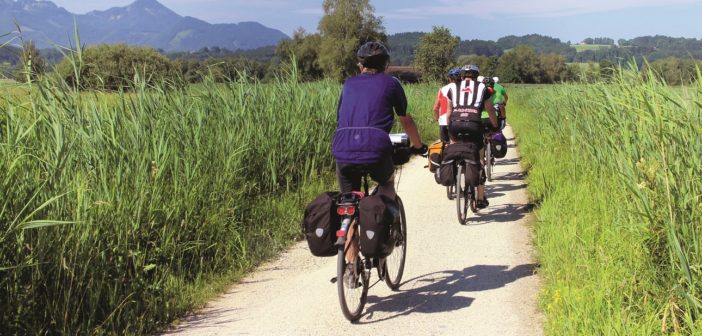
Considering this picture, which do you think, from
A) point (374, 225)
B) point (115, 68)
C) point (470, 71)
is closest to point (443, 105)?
point (470, 71)

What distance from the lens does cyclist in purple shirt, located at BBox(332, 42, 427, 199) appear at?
390cm

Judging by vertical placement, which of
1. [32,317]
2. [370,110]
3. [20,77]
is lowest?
[32,317]

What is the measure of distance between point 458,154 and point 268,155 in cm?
238

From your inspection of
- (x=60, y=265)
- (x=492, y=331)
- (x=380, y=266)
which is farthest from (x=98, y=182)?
(x=492, y=331)

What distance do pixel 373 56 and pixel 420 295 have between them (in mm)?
1951

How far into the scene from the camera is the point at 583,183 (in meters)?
6.15

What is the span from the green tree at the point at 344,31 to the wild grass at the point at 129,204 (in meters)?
75.4

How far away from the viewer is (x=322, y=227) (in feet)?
12.5

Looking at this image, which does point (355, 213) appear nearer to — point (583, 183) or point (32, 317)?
point (32, 317)

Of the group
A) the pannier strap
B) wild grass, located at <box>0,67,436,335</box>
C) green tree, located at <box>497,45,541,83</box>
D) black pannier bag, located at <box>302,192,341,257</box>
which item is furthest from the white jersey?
green tree, located at <box>497,45,541,83</box>

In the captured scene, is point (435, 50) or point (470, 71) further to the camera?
point (435, 50)

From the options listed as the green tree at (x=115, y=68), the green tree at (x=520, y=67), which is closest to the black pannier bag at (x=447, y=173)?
the green tree at (x=115, y=68)

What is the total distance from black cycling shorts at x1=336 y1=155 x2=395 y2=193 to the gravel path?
0.96 m

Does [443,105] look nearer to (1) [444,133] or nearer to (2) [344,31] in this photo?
(1) [444,133]
